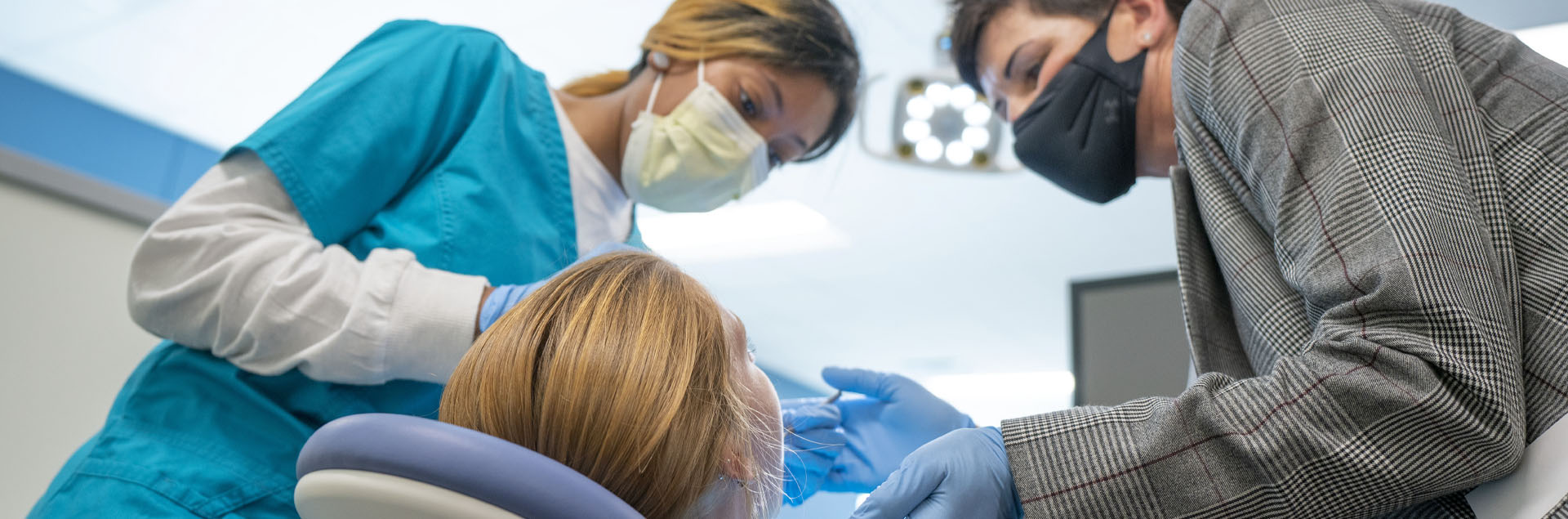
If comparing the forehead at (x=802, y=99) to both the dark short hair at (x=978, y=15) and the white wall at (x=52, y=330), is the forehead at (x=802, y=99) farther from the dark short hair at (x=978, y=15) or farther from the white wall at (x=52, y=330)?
the white wall at (x=52, y=330)

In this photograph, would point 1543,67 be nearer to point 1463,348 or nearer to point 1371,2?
point 1371,2

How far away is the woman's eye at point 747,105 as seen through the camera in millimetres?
1771

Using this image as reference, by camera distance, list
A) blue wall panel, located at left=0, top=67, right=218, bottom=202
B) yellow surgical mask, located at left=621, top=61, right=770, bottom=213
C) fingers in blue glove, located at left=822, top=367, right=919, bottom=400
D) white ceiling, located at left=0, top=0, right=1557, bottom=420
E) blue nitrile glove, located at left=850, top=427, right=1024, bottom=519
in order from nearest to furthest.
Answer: blue nitrile glove, located at left=850, top=427, right=1024, bottom=519, fingers in blue glove, located at left=822, top=367, right=919, bottom=400, yellow surgical mask, located at left=621, top=61, right=770, bottom=213, white ceiling, located at left=0, top=0, right=1557, bottom=420, blue wall panel, located at left=0, top=67, right=218, bottom=202

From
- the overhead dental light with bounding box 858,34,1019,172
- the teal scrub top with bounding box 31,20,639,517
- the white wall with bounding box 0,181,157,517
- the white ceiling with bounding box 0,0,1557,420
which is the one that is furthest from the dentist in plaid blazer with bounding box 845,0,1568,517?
the white wall with bounding box 0,181,157,517

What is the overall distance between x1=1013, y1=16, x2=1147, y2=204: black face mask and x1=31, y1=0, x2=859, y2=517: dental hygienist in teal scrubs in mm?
581

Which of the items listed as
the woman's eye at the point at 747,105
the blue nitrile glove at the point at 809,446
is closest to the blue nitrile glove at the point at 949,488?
the blue nitrile glove at the point at 809,446

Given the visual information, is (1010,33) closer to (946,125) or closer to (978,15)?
(978,15)

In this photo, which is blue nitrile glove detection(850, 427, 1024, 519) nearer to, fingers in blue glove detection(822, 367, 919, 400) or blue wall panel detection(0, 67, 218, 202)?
fingers in blue glove detection(822, 367, 919, 400)

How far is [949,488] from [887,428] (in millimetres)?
381

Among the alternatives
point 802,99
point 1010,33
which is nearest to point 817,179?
point 802,99

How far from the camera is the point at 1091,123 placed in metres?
1.49

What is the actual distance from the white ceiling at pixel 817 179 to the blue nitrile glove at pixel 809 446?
1011 millimetres

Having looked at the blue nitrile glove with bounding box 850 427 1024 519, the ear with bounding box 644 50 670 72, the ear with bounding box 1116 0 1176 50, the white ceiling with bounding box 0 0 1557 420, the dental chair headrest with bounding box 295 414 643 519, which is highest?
the dental chair headrest with bounding box 295 414 643 519

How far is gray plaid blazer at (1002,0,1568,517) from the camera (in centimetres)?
85
